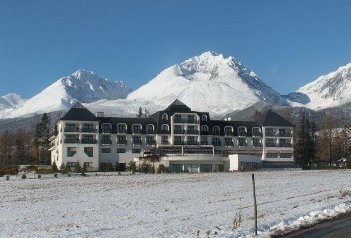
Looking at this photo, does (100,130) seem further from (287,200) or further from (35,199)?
(287,200)

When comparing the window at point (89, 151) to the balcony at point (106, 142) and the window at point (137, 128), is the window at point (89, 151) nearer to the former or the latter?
the balcony at point (106, 142)

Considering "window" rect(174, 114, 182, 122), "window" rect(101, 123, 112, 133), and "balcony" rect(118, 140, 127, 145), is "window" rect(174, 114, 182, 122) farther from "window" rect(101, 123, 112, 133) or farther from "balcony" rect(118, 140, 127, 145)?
"window" rect(101, 123, 112, 133)

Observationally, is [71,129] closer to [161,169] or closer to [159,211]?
[161,169]

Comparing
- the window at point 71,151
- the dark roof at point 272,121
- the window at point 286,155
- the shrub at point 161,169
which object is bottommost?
the shrub at point 161,169

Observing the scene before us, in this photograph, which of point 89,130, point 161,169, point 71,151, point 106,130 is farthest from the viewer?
point 106,130

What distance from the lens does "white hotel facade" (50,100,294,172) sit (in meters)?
95.9

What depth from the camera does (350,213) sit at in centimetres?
2569

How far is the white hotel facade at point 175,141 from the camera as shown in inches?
3777

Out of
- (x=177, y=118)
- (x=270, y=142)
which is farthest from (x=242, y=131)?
(x=177, y=118)

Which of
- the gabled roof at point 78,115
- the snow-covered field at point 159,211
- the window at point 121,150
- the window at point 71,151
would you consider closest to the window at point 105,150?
the window at point 121,150

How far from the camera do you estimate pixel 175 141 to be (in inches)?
4264

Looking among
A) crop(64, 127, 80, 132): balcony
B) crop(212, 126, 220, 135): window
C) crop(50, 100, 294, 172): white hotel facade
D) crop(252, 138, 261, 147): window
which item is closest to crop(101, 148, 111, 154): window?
crop(50, 100, 294, 172): white hotel facade

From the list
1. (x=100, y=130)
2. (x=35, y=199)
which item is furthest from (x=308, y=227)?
(x=100, y=130)

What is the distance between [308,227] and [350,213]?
5.11 m
